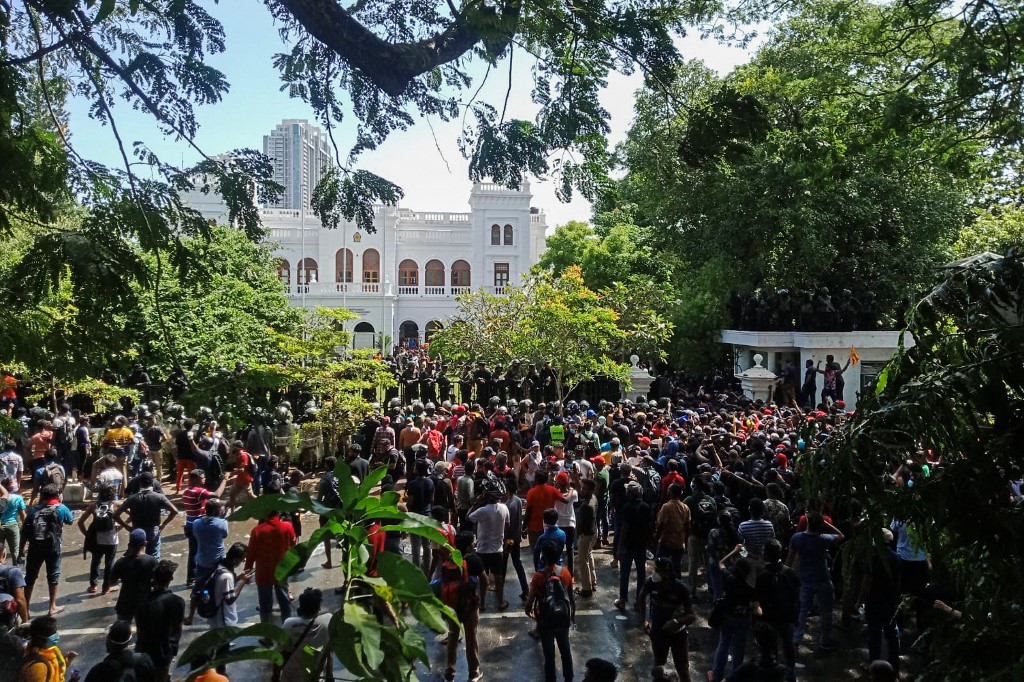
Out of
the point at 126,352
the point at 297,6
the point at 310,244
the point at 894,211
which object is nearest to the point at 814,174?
the point at 297,6

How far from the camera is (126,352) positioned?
15.6 ft

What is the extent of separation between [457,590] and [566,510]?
259cm

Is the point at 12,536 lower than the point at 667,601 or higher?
higher

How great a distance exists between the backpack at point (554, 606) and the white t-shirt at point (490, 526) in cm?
157

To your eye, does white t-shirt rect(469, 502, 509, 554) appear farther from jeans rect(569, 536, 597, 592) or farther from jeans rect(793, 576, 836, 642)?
jeans rect(793, 576, 836, 642)

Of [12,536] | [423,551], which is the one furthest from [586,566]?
[12,536]

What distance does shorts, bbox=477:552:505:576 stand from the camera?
326 inches

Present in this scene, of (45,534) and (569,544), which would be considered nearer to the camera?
(45,534)

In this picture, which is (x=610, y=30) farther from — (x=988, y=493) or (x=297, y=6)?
(x=988, y=493)

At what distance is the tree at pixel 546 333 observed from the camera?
20203 millimetres

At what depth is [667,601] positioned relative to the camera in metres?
6.43

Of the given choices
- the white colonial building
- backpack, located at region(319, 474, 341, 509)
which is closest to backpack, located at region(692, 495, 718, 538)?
backpack, located at region(319, 474, 341, 509)

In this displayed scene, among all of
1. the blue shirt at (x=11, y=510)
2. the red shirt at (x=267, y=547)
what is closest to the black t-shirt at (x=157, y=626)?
the red shirt at (x=267, y=547)

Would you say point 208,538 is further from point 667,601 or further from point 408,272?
point 408,272
